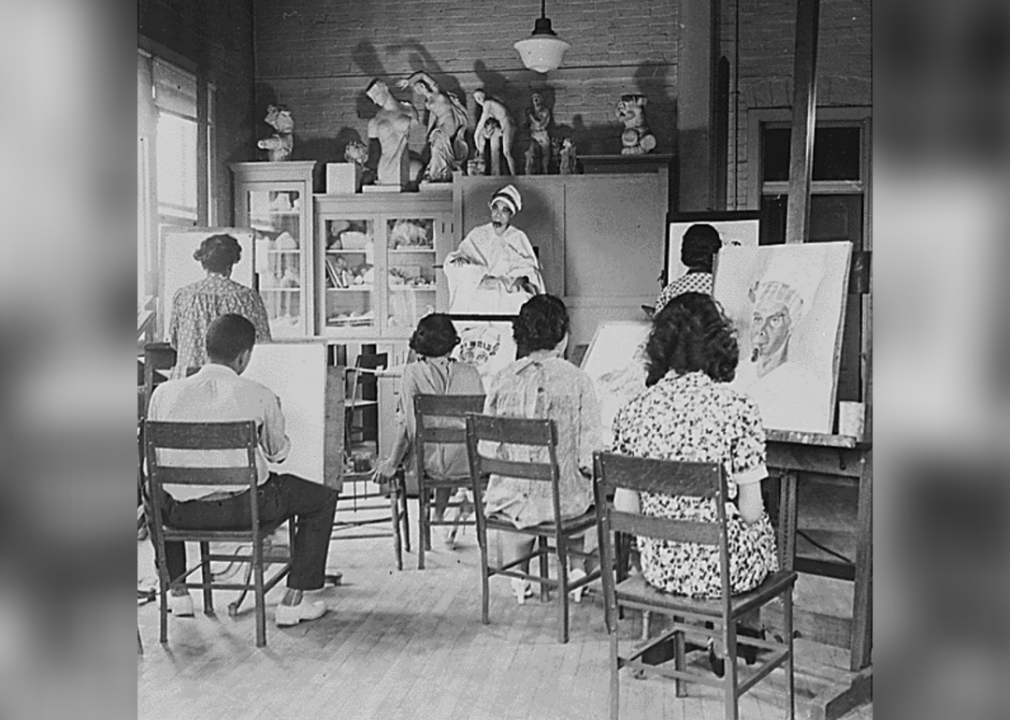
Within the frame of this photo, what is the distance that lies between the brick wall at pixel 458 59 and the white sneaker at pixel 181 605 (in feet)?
16.1

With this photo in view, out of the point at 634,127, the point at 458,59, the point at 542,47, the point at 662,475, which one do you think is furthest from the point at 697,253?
the point at 458,59

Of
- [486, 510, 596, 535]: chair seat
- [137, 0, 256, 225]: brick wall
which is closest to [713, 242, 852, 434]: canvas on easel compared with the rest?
[486, 510, 596, 535]: chair seat

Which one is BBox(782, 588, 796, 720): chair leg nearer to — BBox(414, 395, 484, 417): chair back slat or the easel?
the easel

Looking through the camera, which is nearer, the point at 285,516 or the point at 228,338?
the point at 228,338

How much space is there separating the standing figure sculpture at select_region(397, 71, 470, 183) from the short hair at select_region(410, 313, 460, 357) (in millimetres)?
3343

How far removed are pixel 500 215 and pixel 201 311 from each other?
2566mm

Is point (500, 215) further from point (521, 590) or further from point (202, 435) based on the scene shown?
point (202, 435)

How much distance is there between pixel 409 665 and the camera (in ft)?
11.7

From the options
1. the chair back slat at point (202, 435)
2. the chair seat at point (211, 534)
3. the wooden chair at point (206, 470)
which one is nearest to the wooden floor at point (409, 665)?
the wooden chair at point (206, 470)

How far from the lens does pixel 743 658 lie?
3523 millimetres

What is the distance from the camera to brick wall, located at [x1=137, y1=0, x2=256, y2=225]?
286 inches
